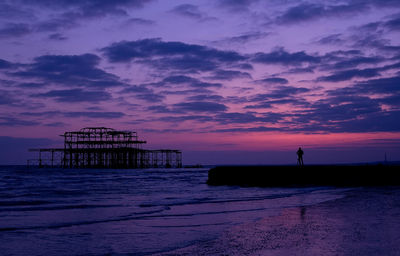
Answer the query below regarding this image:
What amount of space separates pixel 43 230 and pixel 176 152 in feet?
345

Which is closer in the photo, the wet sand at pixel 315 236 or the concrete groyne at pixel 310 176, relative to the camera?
the wet sand at pixel 315 236

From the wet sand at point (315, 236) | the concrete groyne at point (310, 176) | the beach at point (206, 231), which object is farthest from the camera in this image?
the concrete groyne at point (310, 176)

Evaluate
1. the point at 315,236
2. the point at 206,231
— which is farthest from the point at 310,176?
the point at 315,236

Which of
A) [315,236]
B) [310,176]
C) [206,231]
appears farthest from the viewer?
[310,176]

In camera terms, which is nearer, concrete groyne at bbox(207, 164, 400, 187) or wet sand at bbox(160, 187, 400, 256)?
wet sand at bbox(160, 187, 400, 256)

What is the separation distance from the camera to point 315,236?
7.67m

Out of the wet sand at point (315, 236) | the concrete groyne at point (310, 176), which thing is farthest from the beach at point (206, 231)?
the concrete groyne at point (310, 176)

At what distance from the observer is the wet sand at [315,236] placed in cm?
654

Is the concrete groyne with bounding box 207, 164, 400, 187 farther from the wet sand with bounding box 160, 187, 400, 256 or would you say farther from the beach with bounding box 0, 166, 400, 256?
the wet sand with bounding box 160, 187, 400, 256

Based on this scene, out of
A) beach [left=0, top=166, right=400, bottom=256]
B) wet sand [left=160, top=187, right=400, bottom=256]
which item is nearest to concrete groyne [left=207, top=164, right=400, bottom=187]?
beach [left=0, top=166, right=400, bottom=256]

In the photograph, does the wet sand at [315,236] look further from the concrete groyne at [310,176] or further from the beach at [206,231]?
the concrete groyne at [310,176]

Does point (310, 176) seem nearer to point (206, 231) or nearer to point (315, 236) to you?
point (206, 231)

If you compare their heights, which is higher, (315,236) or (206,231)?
(315,236)

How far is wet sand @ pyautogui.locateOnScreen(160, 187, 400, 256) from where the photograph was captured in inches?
257
